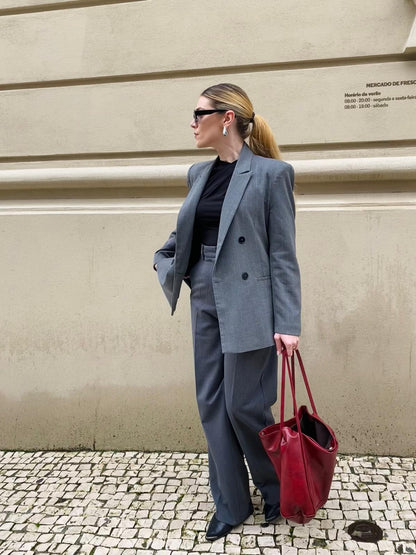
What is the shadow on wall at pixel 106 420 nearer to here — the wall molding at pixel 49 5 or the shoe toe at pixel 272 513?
the shoe toe at pixel 272 513

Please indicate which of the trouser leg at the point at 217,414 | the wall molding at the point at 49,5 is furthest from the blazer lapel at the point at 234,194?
the wall molding at the point at 49,5

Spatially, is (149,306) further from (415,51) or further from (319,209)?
(415,51)

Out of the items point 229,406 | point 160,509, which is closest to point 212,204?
point 229,406

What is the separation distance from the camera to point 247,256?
2330 mm

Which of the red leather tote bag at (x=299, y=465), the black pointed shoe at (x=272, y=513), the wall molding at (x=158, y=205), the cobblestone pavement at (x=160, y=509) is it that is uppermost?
the wall molding at (x=158, y=205)

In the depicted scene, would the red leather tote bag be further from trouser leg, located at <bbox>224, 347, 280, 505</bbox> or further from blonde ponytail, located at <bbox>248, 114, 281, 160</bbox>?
blonde ponytail, located at <bbox>248, 114, 281, 160</bbox>

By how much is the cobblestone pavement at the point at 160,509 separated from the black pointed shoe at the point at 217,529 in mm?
29

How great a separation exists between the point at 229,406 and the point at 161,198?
1679 millimetres

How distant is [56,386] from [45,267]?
0.84 m

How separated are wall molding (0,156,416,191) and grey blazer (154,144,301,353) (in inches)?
40.6

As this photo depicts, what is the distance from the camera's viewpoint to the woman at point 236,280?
232 centimetres

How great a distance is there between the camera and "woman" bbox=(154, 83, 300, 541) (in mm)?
2322

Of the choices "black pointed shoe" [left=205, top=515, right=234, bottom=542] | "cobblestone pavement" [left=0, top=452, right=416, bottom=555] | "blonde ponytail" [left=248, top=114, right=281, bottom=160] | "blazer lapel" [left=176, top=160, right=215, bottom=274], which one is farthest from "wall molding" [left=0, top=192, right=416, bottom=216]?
"black pointed shoe" [left=205, top=515, right=234, bottom=542]

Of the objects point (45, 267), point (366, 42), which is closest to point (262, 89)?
point (366, 42)
